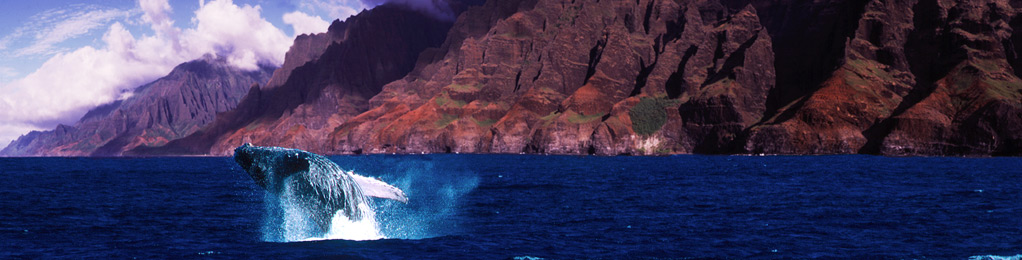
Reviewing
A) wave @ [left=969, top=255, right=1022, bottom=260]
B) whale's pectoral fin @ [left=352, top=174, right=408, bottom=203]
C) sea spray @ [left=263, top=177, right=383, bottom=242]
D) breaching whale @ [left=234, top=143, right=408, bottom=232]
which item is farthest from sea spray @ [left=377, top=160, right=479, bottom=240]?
wave @ [left=969, top=255, right=1022, bottom=260]

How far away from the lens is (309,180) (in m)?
28.5

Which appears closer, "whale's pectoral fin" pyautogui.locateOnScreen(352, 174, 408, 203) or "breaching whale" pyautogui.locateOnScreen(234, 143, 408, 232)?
"breaching whale" pyautogui.locateOnScreen(234, 143, 408, 232)

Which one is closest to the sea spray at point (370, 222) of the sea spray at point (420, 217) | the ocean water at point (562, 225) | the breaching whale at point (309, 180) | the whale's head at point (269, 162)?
the sea spray at point (420, 217)

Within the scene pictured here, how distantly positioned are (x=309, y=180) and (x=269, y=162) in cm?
204

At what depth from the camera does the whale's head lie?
26188mm

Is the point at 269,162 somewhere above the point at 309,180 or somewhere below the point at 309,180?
above

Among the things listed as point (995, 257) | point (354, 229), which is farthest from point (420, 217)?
point (995, 257)

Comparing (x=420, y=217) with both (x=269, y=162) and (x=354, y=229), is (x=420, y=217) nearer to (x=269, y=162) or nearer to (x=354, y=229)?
(x=354, y=229)

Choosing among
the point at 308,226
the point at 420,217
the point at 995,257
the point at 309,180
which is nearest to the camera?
the point at 309,180

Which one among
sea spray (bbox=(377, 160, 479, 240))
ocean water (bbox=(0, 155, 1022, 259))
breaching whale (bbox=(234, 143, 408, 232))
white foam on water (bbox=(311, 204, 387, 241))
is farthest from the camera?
sea spray (bbox=(377, 160, 479, 240))

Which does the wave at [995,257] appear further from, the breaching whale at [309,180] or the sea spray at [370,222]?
the sea spray at [370,222]

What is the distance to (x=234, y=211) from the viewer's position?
59.5 m

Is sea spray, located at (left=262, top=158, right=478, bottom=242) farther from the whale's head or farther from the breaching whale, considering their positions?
the whale's head

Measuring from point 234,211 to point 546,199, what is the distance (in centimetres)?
2551
